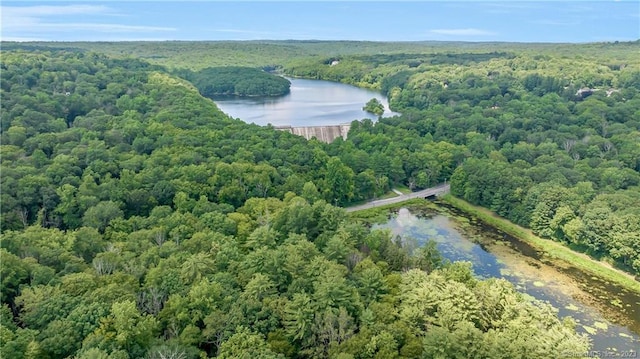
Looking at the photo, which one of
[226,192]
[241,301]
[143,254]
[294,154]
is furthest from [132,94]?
[241,301]

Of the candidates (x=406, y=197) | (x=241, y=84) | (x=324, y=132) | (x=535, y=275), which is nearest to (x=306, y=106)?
(x=241, y=84)

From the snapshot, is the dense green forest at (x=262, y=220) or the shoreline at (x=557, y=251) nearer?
the dense green forest at (x=262, y=220)

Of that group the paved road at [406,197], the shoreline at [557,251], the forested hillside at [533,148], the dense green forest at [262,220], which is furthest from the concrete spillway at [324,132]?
the shoreline at [557,251]

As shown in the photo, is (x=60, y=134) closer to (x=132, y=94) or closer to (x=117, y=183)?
(x=117, y=183)

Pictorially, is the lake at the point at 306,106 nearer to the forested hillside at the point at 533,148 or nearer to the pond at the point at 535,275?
the forested hillside at the point at 533,148

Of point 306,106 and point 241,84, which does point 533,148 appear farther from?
point 241,84
